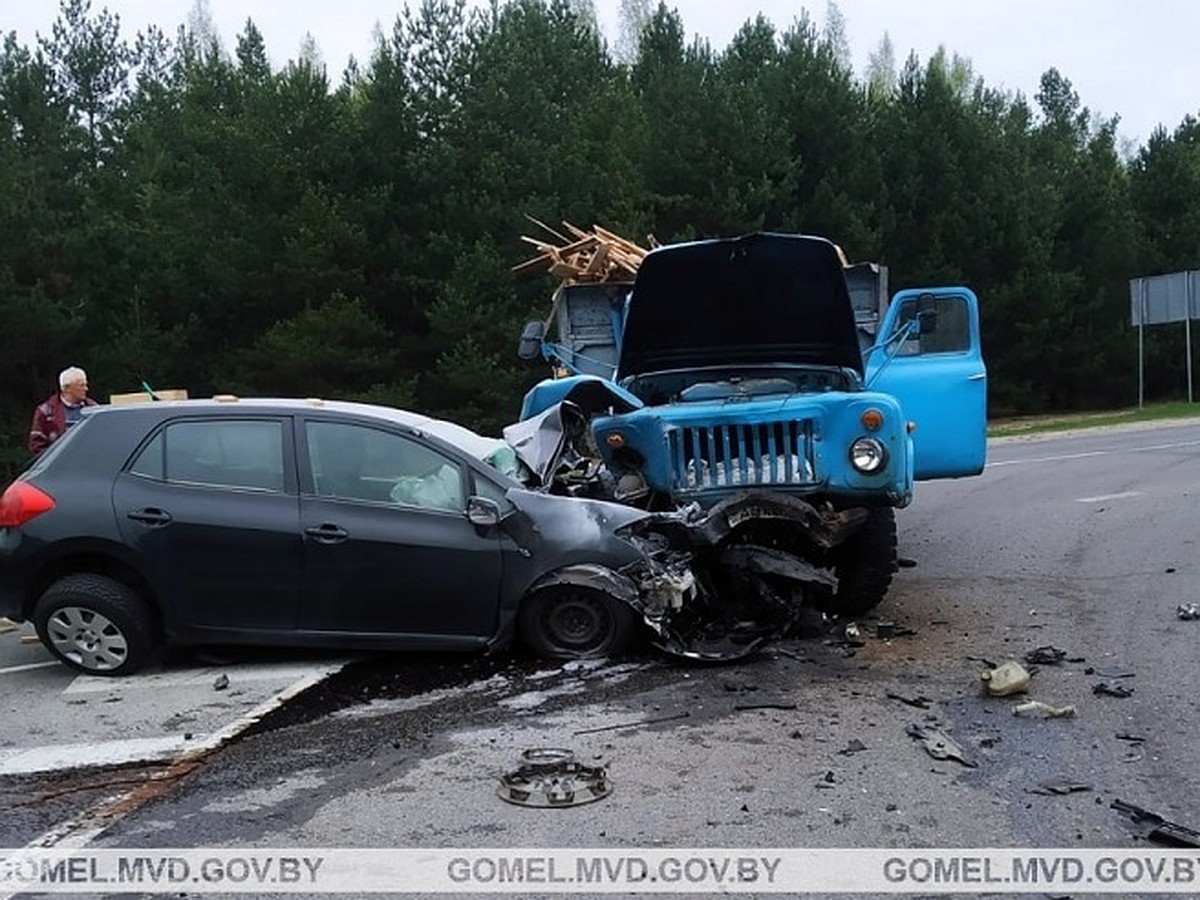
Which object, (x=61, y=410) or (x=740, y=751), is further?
(x=61, y=410)

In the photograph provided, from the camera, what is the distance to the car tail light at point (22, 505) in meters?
6.42

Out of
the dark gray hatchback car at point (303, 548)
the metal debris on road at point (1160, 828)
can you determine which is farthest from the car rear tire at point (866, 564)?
the metal debris on road at point (1160, 828)

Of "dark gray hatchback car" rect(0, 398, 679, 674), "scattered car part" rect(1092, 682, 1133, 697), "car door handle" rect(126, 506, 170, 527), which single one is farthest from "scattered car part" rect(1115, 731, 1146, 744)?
"car door handle" rect(126, 506, 170, 527)

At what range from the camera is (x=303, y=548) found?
626cm

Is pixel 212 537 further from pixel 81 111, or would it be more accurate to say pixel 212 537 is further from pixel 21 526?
pixel 81 111

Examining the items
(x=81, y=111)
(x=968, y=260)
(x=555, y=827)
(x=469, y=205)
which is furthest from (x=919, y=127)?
(x=555, y=827)

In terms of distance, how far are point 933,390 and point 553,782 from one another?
5080mm

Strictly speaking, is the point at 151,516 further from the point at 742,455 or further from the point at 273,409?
the point at 742,455

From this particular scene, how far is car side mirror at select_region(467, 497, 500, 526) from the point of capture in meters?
6.28

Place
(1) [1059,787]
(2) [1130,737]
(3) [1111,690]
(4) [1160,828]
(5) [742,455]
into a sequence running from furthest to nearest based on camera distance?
1. (5) [742,455]
2. (3) [1111,690]
3. (2) [1130,737]
4. (1) [1059,787]
5. (4) [1160,828]

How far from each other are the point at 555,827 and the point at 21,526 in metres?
3.74

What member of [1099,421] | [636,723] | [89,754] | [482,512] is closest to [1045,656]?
[636,723]

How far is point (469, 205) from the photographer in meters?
25.2

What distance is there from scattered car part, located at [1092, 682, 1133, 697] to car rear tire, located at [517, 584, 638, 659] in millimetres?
2283
